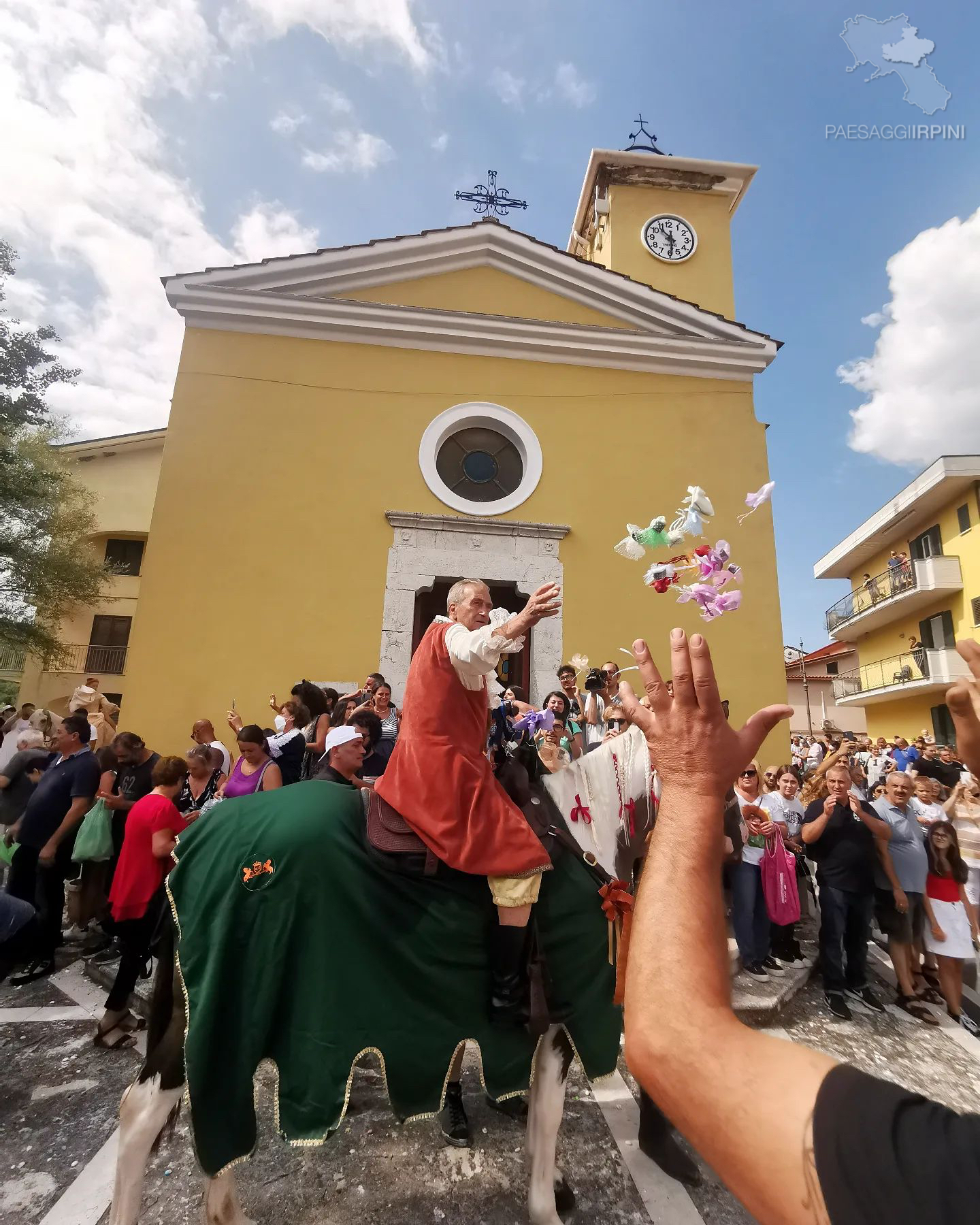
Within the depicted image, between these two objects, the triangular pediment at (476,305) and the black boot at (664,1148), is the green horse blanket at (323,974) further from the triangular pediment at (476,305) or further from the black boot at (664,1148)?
the triangular pediment at (476,305)

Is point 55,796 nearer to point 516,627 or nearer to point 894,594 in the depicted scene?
point 516,627

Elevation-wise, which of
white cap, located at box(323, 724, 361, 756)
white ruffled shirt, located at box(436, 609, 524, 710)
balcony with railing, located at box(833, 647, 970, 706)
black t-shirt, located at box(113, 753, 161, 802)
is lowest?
black t-shirt, located at box(113, 753, 161, 802)

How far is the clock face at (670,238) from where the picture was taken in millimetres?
13641

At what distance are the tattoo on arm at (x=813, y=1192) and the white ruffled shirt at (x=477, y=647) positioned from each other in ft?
5.80

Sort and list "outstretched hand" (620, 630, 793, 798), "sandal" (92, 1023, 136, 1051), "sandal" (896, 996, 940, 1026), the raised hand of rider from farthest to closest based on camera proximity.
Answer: "sandal" (896, 996, 940, 1026)
"sandal" (92, 1023, 136, 1051)
the raised hand of rider
"outstretched hand" (620, 630, 793, 798)

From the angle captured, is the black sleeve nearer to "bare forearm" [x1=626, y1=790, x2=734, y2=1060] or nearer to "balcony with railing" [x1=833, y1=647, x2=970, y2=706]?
"bare forearm" [x1=626, y1=790, x2=734, y2=1060]

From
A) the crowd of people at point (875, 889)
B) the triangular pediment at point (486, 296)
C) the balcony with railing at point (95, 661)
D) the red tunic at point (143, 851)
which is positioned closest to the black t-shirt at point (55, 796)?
the red tunic at point (143, 851)

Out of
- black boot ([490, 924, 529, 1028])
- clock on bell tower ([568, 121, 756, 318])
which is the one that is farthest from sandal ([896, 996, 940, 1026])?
clock on bell tower ([568, 121, 756, 318])

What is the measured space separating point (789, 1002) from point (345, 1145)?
3.69 metres

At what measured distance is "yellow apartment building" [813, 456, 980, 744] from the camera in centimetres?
1989

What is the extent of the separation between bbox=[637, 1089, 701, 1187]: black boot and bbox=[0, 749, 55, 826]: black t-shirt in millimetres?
6031

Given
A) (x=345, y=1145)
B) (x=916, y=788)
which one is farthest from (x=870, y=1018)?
(x=345, y=1145)

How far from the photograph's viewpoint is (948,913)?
210 inches

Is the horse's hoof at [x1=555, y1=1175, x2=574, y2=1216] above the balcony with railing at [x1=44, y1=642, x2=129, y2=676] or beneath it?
beneath
